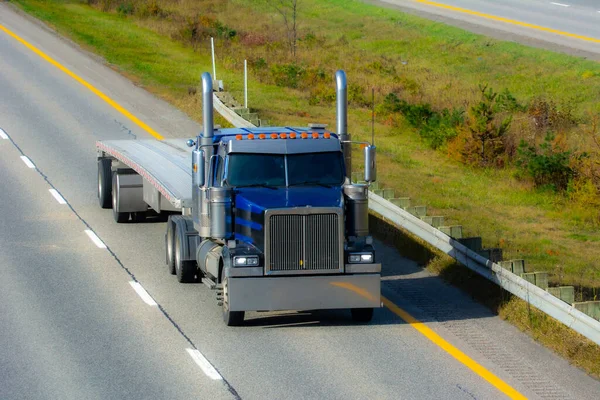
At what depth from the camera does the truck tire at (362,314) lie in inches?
563

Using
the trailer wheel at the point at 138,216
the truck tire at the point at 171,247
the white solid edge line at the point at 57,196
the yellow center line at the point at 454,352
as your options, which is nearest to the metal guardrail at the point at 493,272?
the yellow center line at the point at 454,352

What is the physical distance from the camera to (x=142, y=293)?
15766 millimetres

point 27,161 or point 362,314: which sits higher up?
point 27,161


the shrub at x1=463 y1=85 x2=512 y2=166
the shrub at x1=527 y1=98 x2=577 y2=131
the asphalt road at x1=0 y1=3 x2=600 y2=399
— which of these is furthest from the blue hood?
the shrub at x1=527 y1=98 x2=577 y2=131

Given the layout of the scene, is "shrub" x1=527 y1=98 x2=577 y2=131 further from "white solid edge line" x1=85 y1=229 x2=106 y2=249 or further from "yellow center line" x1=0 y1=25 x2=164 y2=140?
"white solid edge line" x1=85 y1=229 x2=106 y2=249

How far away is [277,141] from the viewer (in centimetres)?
1476

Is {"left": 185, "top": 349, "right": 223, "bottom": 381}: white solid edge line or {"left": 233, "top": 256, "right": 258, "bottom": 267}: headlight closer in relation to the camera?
{"left": 185, "top": 349, "right": 223, "bottom": 381}: white solid edge line

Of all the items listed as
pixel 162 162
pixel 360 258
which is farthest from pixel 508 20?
pixel 360 258

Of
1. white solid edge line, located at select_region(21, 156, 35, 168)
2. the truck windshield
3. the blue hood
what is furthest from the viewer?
white solid edge line, located at select_region(21, 156, 35, 168)

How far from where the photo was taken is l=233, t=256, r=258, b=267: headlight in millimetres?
13680

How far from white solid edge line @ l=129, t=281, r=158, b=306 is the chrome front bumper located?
81.6 inches

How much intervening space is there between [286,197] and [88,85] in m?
21.6

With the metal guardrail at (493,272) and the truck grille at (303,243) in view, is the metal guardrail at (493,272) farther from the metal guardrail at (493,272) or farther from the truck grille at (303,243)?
the truck grille at (303,243)

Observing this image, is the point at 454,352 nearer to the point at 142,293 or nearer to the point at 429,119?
the point at 142,293
